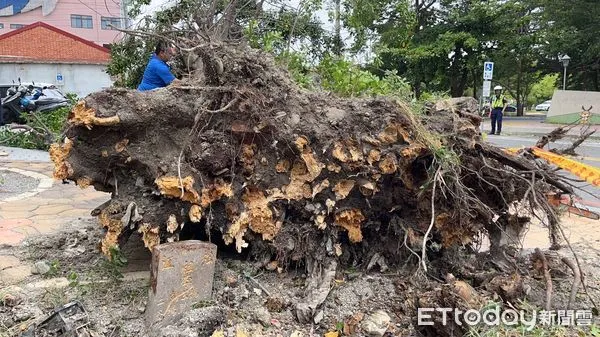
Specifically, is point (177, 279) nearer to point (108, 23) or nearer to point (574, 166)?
point (108, 23)

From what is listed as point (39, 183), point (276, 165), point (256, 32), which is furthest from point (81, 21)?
point (276, 165)

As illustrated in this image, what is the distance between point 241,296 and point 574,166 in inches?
91.2

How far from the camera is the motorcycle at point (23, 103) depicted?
1310 cm

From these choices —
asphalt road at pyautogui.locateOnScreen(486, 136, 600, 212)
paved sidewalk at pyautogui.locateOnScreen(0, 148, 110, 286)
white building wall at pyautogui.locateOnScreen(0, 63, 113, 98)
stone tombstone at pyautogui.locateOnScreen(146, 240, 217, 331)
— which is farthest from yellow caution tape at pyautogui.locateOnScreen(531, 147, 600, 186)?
white building wall at pyautogui.locateOnScreen(0, 63, 113, 98)

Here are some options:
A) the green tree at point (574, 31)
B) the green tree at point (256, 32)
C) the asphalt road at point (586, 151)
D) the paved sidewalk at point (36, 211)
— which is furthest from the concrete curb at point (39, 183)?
the green tree at point (574, 31)

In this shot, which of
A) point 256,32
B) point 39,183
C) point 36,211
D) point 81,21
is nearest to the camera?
point 36,211

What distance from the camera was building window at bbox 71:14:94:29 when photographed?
4865 centimetres

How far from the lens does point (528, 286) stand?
2.99 metres

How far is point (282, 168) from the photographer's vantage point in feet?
10.3

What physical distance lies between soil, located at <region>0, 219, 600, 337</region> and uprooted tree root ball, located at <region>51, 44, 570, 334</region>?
0.17 m

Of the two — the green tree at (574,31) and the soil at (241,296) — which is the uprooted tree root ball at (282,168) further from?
the green tree at (574,31)

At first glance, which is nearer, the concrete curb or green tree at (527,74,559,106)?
the concrete curb

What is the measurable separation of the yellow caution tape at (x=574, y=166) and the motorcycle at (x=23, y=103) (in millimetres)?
12901

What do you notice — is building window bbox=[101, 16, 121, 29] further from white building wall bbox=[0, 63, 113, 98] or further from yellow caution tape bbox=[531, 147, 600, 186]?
white building wall bbox=[0, 63, 113, 98]
